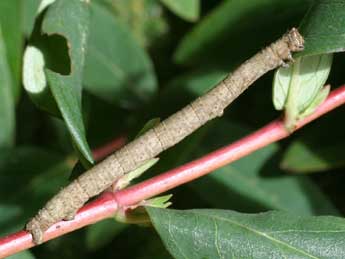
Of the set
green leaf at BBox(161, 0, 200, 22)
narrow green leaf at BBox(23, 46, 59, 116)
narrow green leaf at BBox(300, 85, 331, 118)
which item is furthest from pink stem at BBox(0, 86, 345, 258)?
green leaf at BBox(161, 0, 200, 22)

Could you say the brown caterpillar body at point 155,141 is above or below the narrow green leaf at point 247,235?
above

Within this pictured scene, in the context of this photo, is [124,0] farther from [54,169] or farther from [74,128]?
[74,128]

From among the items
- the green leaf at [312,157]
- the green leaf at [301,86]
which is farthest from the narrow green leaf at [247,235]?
the green leaf at [312,157]

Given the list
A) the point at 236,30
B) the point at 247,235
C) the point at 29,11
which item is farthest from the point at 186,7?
the point at 247,235

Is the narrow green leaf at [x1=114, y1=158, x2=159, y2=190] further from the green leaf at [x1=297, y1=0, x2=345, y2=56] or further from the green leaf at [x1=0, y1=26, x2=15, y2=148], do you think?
the green leaf at [x1=0, y1=26, x2=15, y2=148]

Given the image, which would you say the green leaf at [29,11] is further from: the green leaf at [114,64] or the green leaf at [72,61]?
the green leaf at [72,61]

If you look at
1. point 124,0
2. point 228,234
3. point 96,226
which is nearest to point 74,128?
point 228,234

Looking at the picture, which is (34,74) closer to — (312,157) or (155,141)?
(155,141)
